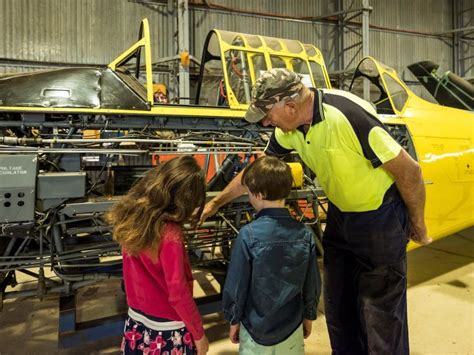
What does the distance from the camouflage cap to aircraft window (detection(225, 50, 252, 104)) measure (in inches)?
69.2

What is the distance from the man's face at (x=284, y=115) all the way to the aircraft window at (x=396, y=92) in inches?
108

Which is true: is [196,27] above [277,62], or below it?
above

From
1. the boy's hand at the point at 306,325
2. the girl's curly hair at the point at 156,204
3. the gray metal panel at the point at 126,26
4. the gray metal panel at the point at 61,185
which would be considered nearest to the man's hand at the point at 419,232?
the boy's hand at the point at 306,325

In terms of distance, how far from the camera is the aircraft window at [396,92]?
12.9ft

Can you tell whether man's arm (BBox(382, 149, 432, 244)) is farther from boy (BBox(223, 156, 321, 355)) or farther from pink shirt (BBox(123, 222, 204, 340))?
pink shirt (BBox(123, 222, 204, 340))

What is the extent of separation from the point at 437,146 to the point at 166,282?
130 inches

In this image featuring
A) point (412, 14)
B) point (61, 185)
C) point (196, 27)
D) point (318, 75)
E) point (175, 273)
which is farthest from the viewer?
point (412, 14)

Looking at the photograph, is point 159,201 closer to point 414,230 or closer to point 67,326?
point 414,230

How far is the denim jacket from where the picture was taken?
153 cm

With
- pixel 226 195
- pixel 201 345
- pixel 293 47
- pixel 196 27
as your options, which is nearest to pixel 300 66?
pixel 293 47

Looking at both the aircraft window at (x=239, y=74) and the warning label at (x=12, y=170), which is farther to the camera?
the aircraft window at (x=239, y=74)

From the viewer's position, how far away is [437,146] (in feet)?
12.1

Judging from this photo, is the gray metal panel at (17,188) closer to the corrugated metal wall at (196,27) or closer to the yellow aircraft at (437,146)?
the yellow aircraft at (437,146)

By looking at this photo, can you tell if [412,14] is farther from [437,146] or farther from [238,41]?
[238,41]
